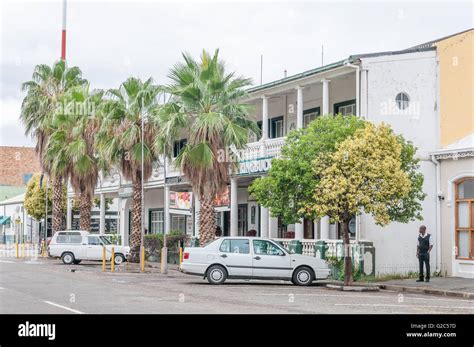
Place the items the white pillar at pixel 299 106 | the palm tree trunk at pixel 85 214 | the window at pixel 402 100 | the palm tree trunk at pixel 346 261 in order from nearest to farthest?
the palm tree trunk at pixel 346 261 < the window at pixel 402 100 < the white pillar at pixel 299 106 < the palm tree trunk at pixel 85 214

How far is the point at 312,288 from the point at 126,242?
30.1 metres

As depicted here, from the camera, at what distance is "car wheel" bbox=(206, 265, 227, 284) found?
2361 cm

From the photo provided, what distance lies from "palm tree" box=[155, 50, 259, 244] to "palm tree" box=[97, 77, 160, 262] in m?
4.63

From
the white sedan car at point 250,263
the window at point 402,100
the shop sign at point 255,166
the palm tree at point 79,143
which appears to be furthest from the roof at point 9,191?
the white sedan car at point 250,263

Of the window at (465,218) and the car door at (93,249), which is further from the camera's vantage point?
the car door at (93,249)

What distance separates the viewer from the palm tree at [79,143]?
130ft

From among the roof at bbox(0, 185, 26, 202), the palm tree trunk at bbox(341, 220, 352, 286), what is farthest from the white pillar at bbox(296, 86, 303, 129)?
the roof at bbox(0, 185, 26, 202)

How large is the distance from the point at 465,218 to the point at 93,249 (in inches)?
689

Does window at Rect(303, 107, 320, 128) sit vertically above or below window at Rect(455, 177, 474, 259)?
above

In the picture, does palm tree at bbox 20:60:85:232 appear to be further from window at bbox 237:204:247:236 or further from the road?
the road

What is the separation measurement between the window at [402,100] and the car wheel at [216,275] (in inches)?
348

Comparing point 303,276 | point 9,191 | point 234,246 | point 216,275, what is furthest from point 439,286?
point 9,191

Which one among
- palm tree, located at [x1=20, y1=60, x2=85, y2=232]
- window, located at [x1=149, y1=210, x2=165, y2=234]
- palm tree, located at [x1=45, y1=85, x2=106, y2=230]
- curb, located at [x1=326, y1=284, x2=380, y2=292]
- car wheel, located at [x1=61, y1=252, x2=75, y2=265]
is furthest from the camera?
window, located at [x1=149, y1=210, x2=165, y2=234]

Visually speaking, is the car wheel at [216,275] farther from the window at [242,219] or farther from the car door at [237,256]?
the window at [242,219]
